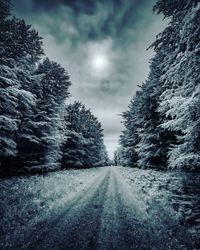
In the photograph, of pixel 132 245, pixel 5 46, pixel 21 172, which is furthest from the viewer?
pixel 21 172

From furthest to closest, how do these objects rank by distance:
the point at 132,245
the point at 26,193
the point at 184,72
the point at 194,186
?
the point at 26,193 → the point at 194,186 → the point at 184,72 → the point at 132,245

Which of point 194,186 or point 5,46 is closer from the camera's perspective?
point 194,186

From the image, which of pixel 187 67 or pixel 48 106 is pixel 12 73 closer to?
pixel 48 106

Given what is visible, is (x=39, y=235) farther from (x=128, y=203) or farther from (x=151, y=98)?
(x=151, y=98)

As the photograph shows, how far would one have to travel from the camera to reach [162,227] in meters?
6.86

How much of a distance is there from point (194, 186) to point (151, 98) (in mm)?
10159

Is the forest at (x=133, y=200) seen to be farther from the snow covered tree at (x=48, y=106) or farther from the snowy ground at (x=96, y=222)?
the snow covered tree at (x=48, y=106)

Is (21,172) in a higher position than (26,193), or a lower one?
higher

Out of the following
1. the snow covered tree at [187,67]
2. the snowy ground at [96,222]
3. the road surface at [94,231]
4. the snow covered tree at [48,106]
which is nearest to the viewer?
the road surface at [94,231]

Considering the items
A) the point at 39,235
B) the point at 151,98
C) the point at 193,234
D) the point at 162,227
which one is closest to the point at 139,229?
the point at 162,227

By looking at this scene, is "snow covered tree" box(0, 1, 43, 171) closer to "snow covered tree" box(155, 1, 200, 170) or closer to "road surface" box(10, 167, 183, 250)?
"road surface" box(10, 167, 183, 250)

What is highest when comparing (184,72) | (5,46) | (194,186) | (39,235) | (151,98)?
(5,46)

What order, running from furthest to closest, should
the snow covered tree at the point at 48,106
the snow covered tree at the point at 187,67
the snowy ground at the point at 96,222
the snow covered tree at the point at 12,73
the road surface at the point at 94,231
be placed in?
the snow covered tree at the point at 48,106 → the snow covered tree at the point at 12,73 → the snow covered tree at the point at 187,67 → the snowy ground at the point at 96,222 → the road surface at the point at 94,231

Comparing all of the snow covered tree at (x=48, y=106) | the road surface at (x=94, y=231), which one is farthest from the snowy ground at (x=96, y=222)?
the snow covered tree at (x=48, y=106)
